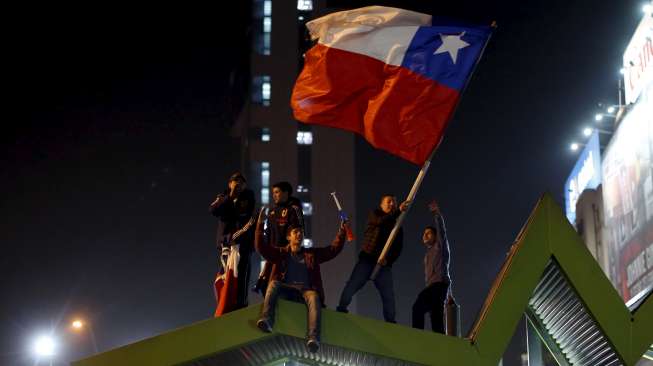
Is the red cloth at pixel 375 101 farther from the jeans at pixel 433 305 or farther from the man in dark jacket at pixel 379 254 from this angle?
the jeans at pixel 433 305

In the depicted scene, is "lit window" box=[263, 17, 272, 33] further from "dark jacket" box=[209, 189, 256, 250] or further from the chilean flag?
"dark jacket" box=[209, 189, 256, 250]

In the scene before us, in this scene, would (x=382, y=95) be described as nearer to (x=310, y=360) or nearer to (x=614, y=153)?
(x=310, y=360)

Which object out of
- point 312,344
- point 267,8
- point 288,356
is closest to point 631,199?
point 288,356

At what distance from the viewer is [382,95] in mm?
12141

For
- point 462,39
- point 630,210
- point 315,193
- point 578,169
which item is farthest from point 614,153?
point 462,39

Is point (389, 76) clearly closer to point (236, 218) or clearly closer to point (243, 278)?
point (236, 218)

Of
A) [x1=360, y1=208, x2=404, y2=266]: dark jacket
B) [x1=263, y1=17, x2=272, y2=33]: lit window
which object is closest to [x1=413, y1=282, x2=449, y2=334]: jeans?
[x1=360, y1=208, x2=404, y2=266]: dark jacket

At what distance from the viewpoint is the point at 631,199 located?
42000 mm

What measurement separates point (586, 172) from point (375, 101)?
4701 cm

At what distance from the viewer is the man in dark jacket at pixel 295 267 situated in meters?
10.3

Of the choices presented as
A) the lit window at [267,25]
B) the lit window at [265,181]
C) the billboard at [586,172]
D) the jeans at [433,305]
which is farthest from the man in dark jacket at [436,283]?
the lit window at [267,25]

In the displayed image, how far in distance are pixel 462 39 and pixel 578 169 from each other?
50226mm

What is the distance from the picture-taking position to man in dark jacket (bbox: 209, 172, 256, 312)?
11.6 meters

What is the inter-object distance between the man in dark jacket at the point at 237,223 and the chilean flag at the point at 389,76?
1167 millimetres
